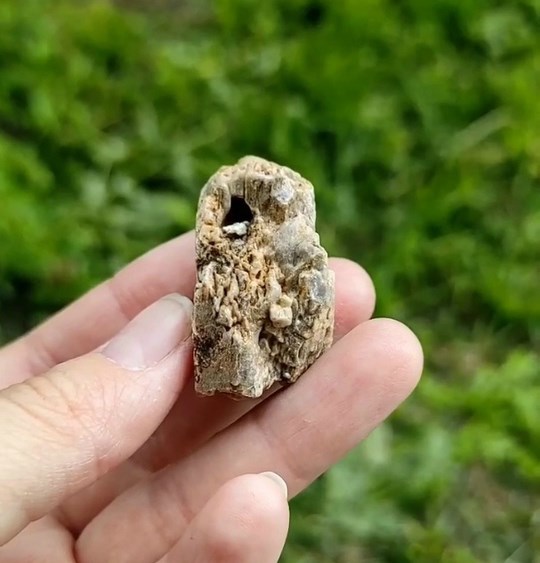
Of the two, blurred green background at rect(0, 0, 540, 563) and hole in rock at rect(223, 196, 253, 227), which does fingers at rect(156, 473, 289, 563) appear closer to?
hole in rock at rect(223, 196, 253, 227)

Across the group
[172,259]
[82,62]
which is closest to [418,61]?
[82,62]

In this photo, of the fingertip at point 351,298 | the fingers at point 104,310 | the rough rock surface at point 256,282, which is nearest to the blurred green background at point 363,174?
the fingers at point 104,310

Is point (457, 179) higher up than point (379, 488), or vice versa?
point (457, 179)

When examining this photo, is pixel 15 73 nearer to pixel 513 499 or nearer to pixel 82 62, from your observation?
pixel 82 62

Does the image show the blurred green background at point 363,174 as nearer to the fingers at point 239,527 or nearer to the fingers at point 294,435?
the fingers at point 294,435

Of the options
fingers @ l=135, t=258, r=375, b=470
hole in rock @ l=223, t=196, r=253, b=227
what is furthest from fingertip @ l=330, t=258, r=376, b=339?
hole in rock @ l=223, t=196, r=253, b=227

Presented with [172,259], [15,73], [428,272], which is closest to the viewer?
[172,259]
